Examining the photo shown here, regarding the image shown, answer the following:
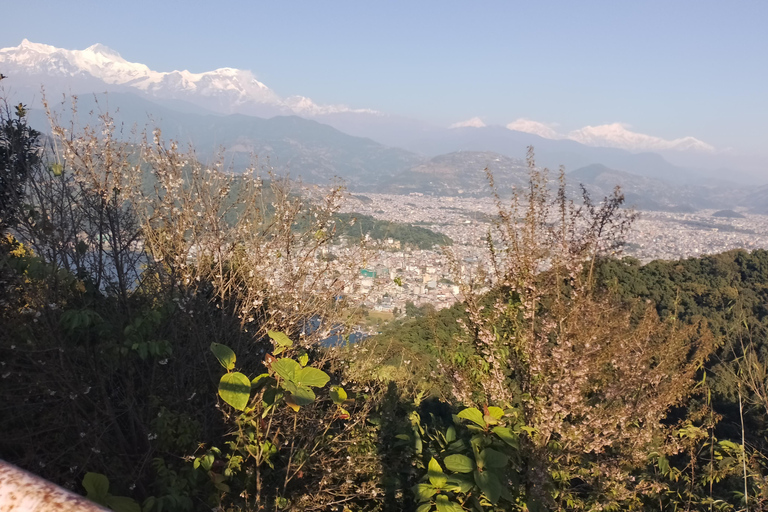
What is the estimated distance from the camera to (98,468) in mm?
2938

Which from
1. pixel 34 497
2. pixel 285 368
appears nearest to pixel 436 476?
pixel 285 368

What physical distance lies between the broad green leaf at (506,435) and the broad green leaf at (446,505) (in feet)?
1.21

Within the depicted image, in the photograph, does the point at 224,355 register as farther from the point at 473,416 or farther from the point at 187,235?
the point at 187,235

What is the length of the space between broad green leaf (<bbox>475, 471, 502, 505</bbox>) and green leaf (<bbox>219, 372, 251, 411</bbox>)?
43.6 inches

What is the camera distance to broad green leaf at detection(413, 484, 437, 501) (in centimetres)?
205

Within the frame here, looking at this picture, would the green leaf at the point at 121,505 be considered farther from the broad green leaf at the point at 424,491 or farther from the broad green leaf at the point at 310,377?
the broad green leaf at the point at 424,491

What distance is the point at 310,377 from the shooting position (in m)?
2.11

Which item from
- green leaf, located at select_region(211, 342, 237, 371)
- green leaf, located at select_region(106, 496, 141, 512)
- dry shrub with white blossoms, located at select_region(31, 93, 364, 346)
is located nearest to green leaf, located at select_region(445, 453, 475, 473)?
green leaf, located at select_region(211, 342, 237, 371)

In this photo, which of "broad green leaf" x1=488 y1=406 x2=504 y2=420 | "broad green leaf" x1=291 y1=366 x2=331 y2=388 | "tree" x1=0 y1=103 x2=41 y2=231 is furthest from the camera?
"tree" x1=0 y1=103 x2=41 y2=231

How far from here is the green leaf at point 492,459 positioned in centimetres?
197

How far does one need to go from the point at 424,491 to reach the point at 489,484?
0.34m

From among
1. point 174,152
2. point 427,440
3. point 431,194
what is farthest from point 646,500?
point 431,194

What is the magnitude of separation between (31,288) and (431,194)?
2288 inches

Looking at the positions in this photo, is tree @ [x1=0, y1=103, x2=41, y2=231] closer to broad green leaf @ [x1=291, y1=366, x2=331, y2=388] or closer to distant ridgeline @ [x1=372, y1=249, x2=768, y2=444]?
broad green leaf @ [x1=291, y1=366, x2=331, y2=388]
